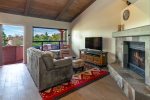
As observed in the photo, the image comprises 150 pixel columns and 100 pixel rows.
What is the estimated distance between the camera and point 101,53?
566 cm

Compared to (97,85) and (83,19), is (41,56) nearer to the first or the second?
(97,85)

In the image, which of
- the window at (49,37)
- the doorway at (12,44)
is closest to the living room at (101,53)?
the window at (49,37)

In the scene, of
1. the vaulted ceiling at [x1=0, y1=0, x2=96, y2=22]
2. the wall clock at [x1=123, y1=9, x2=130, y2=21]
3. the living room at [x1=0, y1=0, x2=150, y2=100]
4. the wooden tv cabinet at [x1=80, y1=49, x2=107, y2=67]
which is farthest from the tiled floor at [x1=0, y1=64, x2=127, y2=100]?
the vaulted ceiling at [x1=0, y1=0, x2=96, y2=22]

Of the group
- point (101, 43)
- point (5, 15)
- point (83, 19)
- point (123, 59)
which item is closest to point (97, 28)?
point (101, 43)

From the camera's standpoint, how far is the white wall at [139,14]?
3.07 meters

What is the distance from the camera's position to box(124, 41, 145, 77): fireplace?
337 centimetres

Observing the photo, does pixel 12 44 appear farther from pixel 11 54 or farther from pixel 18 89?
pixel 18 89

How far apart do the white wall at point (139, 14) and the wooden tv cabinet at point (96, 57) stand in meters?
1.94

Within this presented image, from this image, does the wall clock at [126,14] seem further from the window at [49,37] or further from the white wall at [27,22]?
the window at [49,37]

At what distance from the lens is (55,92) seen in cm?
294

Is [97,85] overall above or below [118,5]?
below

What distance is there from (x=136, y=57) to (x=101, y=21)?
303 cm

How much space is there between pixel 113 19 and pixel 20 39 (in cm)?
585

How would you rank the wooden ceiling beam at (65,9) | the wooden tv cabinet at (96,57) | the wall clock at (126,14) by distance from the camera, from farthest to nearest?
the wooden ceiling beam at (65,9), the wooden tv cabinet at (96,57), the wall clock at (126,14)
